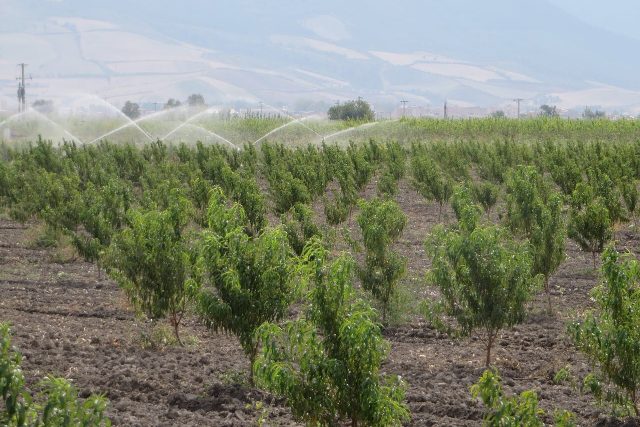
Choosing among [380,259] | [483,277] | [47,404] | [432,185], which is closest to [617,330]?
[483,277]

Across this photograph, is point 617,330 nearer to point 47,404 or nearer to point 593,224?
point 47,404

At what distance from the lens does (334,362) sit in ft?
24.0

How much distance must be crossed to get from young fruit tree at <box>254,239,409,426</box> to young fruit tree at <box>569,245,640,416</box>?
1928mm

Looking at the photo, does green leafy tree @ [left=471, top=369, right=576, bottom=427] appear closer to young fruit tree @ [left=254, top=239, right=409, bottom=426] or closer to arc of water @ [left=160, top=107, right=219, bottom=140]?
young fruit tree @ [left=254, top=239, right=409, bottom=426]

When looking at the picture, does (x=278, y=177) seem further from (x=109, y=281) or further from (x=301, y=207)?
(x=301, y=207)

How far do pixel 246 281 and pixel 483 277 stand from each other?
7.80 feet

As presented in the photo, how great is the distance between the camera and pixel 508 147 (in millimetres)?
35250

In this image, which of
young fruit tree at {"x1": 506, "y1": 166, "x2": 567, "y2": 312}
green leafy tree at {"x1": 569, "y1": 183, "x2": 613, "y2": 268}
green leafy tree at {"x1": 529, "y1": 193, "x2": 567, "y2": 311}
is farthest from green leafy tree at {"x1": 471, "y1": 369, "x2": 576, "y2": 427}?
green leafy tree at {"x1": 569, "y1": 183, "x2": 613, "y2": 268}

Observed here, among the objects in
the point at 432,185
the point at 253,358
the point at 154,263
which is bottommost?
the point at 253,358

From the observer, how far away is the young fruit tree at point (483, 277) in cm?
1028

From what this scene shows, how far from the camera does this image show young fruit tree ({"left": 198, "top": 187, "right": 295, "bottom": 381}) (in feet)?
31.2

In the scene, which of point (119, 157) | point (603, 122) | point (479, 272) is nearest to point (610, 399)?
point (479, 272)

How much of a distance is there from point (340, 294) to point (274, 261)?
1.81 m

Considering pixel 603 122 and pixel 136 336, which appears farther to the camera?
pixel 603 122
